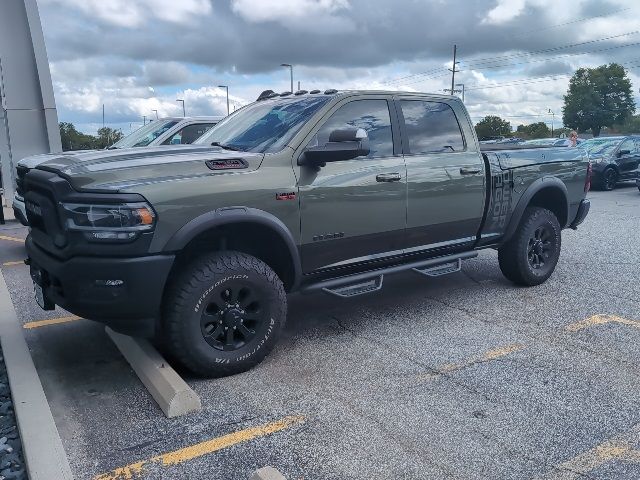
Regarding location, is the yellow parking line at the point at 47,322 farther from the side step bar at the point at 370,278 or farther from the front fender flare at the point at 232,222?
the side step bar at the point at 370,278

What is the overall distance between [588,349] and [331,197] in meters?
2.30

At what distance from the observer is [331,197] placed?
4422mm

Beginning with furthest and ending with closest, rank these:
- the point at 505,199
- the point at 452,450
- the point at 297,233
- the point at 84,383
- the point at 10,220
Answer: the point at 10,220 → the point at 505,199 → the point at 297,233 → the point at 84,383 → the point at 452,450

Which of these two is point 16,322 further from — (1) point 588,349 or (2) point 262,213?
(1) point 588,349

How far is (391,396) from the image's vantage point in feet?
12.3

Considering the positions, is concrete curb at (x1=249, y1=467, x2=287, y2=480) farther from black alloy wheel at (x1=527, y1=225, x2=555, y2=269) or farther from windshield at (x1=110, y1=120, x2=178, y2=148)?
windshield at (x1=110, y1=120, x2=178, y2=148)

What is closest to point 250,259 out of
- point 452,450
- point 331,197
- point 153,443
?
point 331,197

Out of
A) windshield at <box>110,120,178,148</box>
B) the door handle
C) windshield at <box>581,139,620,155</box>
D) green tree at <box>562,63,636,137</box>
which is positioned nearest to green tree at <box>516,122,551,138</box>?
green tree at <box>562,63,636,137</box>

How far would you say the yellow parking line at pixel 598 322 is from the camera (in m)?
5.04

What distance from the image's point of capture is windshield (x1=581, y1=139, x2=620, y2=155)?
17641mm

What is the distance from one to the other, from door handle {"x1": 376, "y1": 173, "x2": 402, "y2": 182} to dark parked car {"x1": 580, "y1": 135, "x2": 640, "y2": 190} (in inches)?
541

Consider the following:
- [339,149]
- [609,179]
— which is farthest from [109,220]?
[609,179]

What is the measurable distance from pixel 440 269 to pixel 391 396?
1872mm

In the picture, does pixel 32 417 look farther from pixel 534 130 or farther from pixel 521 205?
pixel 534 130
